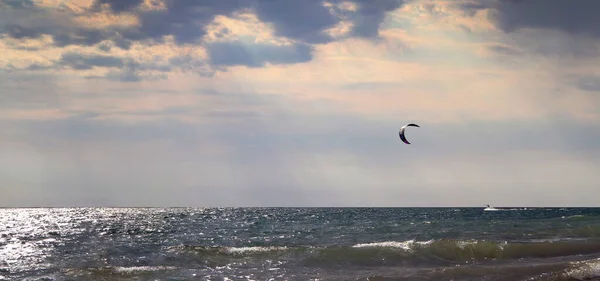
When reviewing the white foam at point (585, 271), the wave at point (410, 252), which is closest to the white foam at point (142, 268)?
the wave at point (410, 252)

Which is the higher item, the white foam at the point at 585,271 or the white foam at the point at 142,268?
the white foam at the point at 585,271

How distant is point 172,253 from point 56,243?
12894mm

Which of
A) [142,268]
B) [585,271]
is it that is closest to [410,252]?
[585,271]

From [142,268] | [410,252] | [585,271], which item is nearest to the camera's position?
[585,271]

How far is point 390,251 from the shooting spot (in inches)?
1145

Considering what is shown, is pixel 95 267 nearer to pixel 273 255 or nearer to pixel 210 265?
pixel 210 265

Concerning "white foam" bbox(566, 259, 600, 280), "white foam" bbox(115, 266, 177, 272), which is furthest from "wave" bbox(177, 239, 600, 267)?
"white foam" bbox(566, 259, 600, 280)

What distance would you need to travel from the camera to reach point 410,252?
2864 cm

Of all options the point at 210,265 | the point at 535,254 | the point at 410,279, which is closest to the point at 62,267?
the point at 210,265

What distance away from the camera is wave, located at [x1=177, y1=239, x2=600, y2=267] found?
26781 millimetres

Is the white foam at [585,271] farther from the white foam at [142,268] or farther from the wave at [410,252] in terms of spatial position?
the white foam at [142,268]

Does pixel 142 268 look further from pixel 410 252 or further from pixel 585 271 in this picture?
pixel 585 271

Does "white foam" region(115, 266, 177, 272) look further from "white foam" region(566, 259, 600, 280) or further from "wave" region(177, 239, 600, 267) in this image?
"white foam" region(566, 259, 600, 280)

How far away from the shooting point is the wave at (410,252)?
87.9 feet
